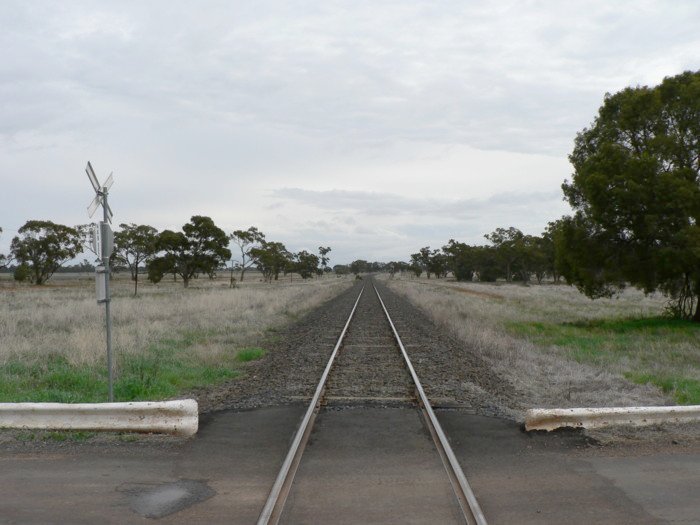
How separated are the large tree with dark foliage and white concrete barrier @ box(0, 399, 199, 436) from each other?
1712 centimetres

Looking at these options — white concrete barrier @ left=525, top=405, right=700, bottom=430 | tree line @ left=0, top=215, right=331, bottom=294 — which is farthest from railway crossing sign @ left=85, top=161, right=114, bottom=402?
tree line @ left=0, top=215, right=331, bottom=294

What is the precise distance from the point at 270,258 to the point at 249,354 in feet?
303

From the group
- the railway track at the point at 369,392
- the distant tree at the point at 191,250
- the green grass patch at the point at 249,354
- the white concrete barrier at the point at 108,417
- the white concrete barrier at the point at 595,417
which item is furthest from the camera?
the distant tree at the point at 191,250

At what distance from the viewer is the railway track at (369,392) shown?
5332 mm

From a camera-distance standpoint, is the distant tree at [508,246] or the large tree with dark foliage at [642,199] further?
the distant tree at [508,246]

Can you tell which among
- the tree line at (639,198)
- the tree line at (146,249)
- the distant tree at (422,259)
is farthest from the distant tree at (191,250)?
the distant tree at (422,259)

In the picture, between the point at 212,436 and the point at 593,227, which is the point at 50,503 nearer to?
the point at 212,436

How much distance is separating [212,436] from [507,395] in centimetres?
522

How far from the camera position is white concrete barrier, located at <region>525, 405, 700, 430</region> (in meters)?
7.58

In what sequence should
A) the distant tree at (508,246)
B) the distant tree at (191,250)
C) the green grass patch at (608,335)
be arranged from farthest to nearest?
the distant tree at (508,246)
the distant tree at (191,250)
the green grass patch at (608,335)

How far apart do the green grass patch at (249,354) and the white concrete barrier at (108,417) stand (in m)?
7.02

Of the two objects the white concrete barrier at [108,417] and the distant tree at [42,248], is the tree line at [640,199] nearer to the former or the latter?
the white concrete barrier at [108,417]

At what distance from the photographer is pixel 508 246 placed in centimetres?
9681

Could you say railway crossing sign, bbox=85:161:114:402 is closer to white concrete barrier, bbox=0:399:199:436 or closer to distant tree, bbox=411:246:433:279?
white concrete barrier, bbox=0:399:199:436
